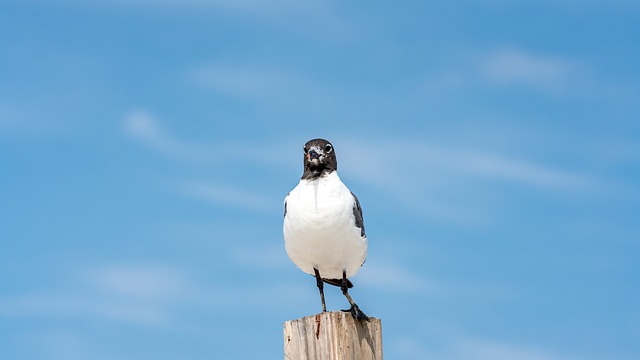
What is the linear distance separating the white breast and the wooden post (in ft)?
5.29

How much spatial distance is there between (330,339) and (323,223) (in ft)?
6.32

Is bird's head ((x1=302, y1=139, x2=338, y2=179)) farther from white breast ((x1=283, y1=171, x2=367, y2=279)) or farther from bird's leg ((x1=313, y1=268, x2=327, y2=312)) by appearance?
bird's leg ((x1=313, y1=268, x2=327, y2=312))

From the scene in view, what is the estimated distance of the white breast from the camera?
875 cm

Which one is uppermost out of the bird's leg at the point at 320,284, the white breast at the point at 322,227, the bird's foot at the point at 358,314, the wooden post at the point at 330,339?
the white breast at the point at 322,227

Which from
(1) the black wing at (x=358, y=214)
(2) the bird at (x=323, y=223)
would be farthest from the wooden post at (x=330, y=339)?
(1) the black wing at (x=358, y=214)

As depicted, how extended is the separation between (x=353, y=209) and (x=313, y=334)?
2240mm

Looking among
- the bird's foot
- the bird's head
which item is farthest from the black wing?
the bird's foot

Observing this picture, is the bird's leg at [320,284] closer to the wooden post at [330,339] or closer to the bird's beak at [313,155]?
the bird's beak at [313,155]

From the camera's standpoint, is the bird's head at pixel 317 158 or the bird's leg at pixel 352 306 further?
the bird's head at pixel 317 158

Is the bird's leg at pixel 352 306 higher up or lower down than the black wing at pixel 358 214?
lower down

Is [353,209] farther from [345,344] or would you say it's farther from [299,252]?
[345,344]

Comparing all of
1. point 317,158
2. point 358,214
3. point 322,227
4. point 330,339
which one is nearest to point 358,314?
point 330,339

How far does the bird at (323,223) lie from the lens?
8.76m

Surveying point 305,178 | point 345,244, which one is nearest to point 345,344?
point 345,244
